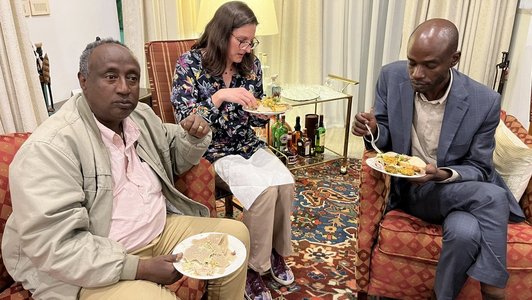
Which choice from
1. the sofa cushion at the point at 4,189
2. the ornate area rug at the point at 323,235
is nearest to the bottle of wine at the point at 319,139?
the ornate area rug at the point at 323,235

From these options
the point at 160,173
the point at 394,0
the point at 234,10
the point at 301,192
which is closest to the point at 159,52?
the point at 234,10

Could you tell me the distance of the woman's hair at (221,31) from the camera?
185 cm

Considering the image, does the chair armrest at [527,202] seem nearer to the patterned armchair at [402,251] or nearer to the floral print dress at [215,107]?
the patterned armchair at [402,251]

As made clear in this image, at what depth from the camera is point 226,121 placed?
192cm

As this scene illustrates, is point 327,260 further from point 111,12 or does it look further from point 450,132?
point 111,12

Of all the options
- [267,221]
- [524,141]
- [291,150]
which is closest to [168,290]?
[267,221]

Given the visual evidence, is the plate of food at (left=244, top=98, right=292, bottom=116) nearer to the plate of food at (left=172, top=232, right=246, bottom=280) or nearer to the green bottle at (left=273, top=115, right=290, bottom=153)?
the plate of food at (left=172, top=232, right=246, bottom=280)

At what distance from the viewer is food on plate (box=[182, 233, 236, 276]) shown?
119cm

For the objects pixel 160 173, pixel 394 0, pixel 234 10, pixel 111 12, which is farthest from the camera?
pixel 394 0

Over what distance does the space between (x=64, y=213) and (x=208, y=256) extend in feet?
1.35

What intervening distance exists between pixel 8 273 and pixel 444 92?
170 cm

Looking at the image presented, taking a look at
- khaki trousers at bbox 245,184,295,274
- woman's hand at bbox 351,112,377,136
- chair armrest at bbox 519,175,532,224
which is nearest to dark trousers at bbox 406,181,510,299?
chair armrest at bbox 519,175,532,224

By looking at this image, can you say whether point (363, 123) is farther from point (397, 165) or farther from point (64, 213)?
point (64, 213)

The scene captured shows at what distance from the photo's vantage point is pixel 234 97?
183 centimetres
